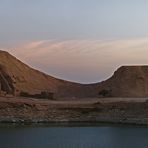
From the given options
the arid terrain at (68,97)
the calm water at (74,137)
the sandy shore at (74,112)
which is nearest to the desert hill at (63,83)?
the arid terrain at (68,97)

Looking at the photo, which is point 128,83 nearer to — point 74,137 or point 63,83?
point 63,83

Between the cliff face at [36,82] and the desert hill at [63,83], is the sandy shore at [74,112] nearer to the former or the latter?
the desert hill at [63,83]

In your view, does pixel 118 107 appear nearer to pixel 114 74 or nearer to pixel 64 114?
pixel 64 114

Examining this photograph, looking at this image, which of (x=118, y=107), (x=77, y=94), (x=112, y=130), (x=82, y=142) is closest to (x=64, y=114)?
(x=118, y=107)

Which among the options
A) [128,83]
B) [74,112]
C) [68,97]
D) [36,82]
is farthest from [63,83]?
[74,112]

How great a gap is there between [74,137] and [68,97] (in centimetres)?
3632

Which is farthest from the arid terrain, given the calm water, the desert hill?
the calm water

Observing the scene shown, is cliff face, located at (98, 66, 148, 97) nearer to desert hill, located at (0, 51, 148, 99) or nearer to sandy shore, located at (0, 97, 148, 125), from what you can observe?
desert hill, located at (0, 51, 148, 99)

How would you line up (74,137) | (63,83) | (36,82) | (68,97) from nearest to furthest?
(74,137) → (68,97) → (36,82) → (63,83)

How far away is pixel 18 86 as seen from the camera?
249 feet

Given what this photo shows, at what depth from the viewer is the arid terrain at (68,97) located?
5441cm

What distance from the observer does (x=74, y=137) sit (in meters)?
40.8

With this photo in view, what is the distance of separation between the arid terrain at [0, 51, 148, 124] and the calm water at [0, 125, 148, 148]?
567 cm

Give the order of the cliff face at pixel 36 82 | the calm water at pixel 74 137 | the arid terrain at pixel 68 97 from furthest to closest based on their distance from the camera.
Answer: the cliff face at pixel 36 82
the arid terrain at pixel 68 97
the calm water at pixel 74 137
